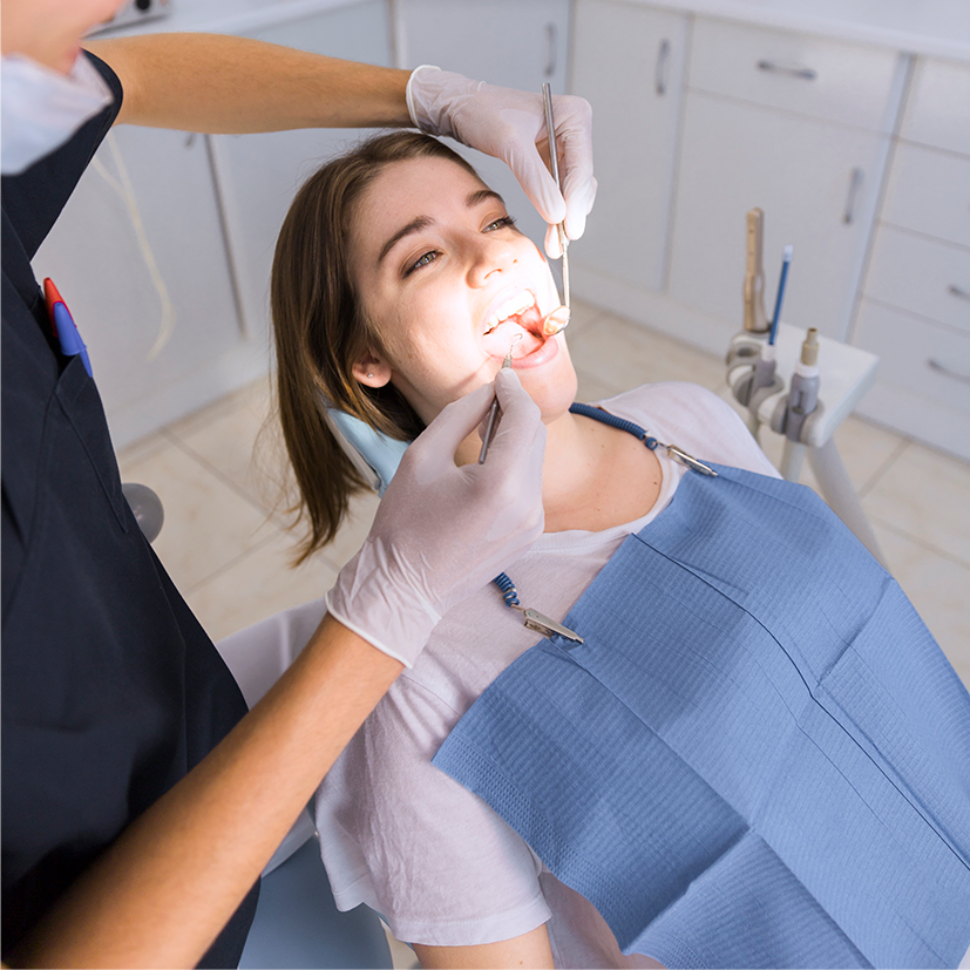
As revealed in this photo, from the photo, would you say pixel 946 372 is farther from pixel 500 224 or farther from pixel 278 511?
pixel 278 511

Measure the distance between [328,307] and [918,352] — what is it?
198 cm

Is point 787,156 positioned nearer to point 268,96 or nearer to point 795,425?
point 795,425

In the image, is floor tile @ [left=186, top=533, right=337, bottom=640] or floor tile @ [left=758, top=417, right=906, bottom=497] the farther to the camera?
floor tile @ [left=758, top=417, right=906, bottom=497]

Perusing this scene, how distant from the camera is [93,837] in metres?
0.74

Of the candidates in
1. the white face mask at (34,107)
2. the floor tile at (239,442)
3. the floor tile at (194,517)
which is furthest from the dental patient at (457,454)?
the floor tile at (239,442)

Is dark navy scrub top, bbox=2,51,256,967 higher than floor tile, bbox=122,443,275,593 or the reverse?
higher

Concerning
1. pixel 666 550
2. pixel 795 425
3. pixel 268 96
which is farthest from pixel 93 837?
pixel 795 425

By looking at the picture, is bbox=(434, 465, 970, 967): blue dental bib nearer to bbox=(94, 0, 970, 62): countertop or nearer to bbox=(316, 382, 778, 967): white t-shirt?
bbox=(316, 382, 778, 967): white t-shirt

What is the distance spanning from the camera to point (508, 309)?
3.88 feet

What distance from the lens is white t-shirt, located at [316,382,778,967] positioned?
37.6 inches

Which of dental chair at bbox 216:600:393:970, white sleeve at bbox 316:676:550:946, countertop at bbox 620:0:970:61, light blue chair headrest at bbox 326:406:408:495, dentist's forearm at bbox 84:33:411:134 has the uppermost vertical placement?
dentist's forearm at bbox 84:33:411:134

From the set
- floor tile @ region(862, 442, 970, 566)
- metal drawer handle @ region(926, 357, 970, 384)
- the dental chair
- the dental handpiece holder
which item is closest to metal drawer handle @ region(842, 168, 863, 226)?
metal drawer handle @ region(926, 357, 970, 384)

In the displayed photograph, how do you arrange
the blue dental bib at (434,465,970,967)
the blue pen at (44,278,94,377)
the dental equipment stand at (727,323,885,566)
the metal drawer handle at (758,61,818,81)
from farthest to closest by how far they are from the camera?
1. the metal drawer handle at (758,61,818,81)
2. the dental equipment stand at (727,323,885,566)
3. the blue dental bib at (434,465,970,967)
4. the blue pen at (44,278,94,377)

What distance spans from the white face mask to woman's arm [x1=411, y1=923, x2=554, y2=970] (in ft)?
2.83
